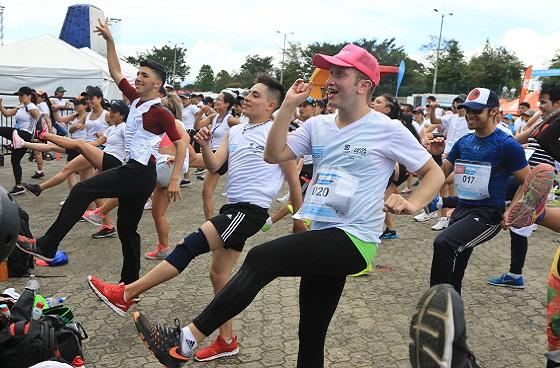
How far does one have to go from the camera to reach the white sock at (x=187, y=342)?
2537mm

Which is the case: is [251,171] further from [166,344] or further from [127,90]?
[127,90]

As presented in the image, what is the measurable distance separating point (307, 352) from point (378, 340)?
138 centimetres

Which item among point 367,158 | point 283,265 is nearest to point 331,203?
point 367,158

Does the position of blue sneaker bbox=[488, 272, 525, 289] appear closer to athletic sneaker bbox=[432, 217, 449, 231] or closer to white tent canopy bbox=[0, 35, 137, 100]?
athletic sneaker bbox=[432, 217, 449, 231]

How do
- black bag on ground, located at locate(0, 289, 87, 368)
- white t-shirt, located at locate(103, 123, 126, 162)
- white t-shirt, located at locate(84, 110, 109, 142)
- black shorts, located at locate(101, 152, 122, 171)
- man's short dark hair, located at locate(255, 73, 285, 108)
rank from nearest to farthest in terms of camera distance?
1. black bag on ground, located at locate(0, 289, 87, 368)
2. man's short dark hair, located at locate(255, 73, 285, 108)
3. black shorts, located at locate(101, 152, 122, 171)
4. white t-shirt, located at locate(103, 123, 126, 162)
5. white t-shirt, located at locate(84, 110, 109, 142)

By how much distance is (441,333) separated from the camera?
184 centimetres

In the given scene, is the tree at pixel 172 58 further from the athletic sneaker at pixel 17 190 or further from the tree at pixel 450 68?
the athletic sneaker at pixel 17 190

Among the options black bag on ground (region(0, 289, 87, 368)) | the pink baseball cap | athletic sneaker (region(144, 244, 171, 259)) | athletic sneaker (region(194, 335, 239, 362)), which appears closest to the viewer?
black bag on ground (region(0, 289, 87, 368))

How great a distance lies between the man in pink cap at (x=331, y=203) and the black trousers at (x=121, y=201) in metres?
1.94

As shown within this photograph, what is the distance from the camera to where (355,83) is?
2754 millimetres

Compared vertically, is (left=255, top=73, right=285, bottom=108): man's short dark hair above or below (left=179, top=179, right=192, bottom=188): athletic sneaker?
above

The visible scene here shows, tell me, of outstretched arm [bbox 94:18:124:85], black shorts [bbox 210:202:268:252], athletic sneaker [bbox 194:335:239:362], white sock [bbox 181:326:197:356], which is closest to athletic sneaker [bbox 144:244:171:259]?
outstretched arm [bbox 94:18:124:85]

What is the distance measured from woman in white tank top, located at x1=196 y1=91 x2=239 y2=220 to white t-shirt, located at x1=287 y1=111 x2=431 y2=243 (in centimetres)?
400

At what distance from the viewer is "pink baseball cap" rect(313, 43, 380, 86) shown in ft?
8.87
